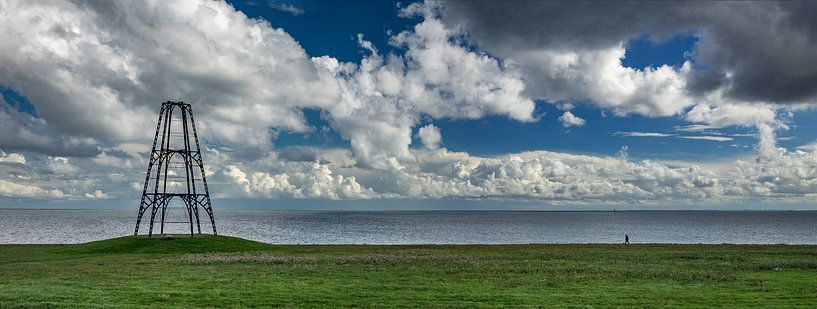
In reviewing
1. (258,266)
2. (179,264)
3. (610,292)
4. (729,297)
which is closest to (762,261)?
(729,297)

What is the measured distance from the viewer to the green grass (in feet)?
86.6

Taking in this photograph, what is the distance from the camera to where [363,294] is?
92.4ft

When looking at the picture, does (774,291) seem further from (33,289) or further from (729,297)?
(33,289)

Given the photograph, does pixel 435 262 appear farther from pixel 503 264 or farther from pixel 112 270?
pixel 112 270

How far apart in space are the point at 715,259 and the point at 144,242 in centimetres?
5575

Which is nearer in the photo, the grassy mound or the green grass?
the green grass

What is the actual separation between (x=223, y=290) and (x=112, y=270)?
1335 cm

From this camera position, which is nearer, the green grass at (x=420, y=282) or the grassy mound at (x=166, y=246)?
the green grass at (x=420, y=282)

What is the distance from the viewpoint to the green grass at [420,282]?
26.4 m

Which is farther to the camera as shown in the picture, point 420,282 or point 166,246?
point 166,246

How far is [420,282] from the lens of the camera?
106ft

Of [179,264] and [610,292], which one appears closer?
[610,292]

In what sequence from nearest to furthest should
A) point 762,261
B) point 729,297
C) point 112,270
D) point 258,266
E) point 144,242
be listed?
1. point 729,297
2. point 112,270
3. point 258,266
4. point 762,261
5. point 144,242

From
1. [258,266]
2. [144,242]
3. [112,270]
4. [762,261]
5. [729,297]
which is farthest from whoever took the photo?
[144,242]
